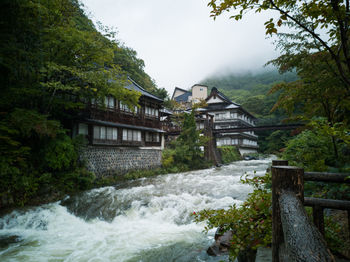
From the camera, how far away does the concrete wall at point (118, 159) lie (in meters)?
13.9

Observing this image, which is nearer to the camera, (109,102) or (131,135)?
(109,102)

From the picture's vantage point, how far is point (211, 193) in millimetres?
10336

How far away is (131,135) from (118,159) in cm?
277

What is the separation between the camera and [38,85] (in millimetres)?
9688

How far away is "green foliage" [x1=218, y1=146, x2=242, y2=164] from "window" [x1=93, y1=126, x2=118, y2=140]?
56.1ft

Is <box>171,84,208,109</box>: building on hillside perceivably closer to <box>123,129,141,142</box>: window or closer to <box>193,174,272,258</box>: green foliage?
<box>123,129,141,142</box>: window

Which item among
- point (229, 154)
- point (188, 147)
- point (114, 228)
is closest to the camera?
point (114, 228)

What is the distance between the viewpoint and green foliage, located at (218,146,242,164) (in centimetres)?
2838

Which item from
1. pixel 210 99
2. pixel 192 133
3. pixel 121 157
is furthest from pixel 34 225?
pixel 210 99

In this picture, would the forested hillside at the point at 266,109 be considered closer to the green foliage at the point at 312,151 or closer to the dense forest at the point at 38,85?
the green foliage at the point at 312,151

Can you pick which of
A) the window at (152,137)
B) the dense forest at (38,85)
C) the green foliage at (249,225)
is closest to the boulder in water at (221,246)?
the green foliage at (249,225)

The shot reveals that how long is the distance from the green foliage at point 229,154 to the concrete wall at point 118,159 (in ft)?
39.2

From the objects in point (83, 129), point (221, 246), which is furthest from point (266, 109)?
point (221, 246)

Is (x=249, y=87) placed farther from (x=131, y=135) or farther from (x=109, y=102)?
(x=109, y=102)
